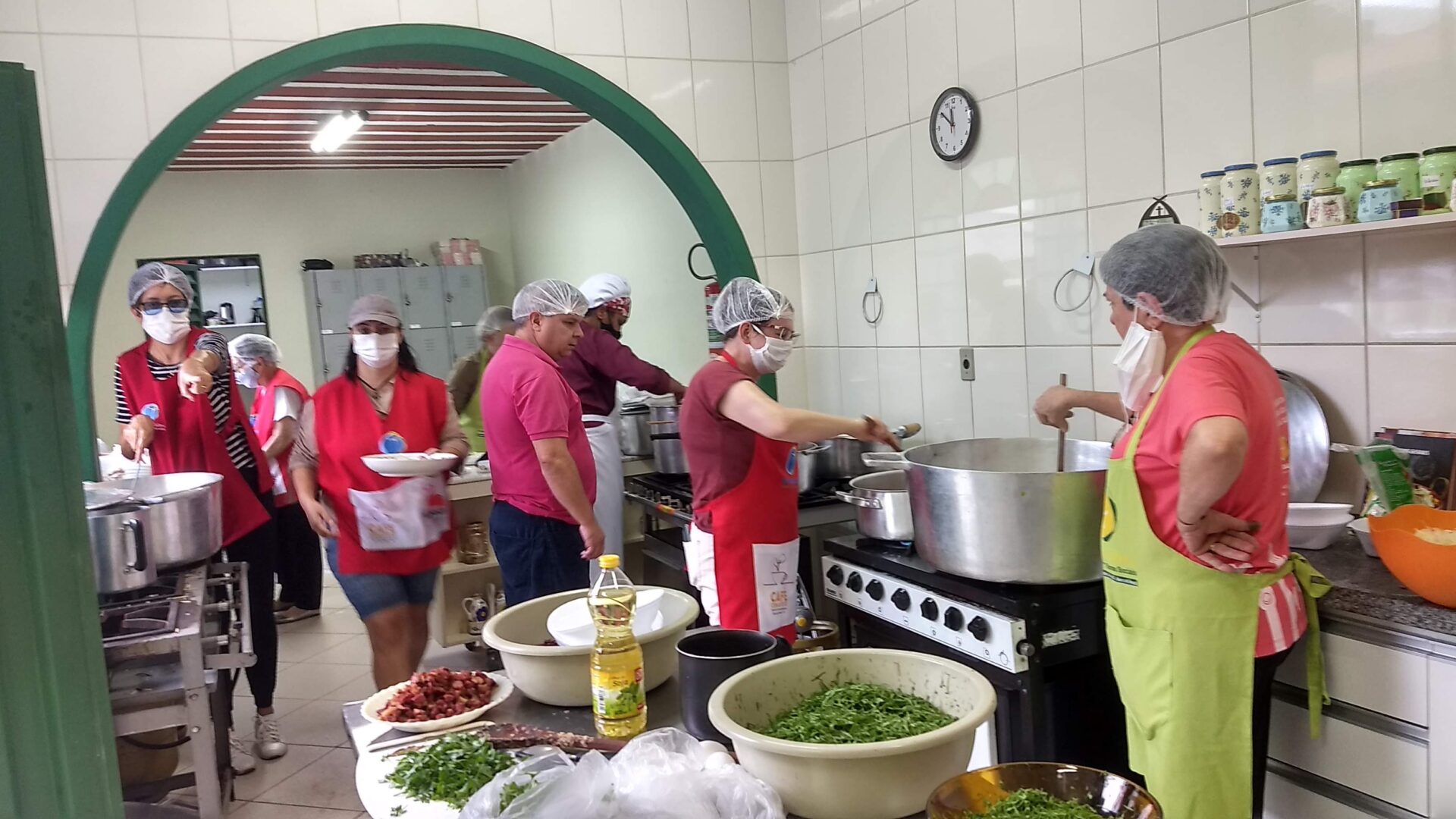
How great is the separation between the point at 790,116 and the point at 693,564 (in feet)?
7.30

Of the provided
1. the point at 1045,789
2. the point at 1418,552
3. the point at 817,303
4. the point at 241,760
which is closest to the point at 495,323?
the point at 817,303

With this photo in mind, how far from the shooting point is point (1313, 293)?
7.64 feet

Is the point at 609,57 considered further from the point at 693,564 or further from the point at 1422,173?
the point at 1422,173

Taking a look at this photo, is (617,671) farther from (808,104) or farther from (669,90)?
(808,104)

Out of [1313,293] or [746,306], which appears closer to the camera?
[1313,293]

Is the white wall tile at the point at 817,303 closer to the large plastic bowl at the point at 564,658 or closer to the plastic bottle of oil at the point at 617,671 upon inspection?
the large plastic bowl at the point at 564,658

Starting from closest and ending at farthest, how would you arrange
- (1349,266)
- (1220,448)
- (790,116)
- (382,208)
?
(1220,448)
(1349,266)
(790,116)
(382,208)

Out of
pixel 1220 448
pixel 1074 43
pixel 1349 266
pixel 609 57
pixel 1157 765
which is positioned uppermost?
pixel 609 57

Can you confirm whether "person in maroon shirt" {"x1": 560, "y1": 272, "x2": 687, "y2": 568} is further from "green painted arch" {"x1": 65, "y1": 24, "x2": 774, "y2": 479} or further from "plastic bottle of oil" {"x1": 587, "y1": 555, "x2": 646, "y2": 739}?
"plastic bottle of oil" {"x1": 587, "y1": 555, "x2": 646, "y2": 739}

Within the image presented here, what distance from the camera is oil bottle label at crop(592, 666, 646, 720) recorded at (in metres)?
1.52

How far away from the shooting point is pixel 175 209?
8844 millimetres

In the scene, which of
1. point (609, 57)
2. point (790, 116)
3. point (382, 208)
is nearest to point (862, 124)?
point (790, 116)

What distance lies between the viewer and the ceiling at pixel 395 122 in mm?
5883

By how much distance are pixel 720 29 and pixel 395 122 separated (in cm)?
391
